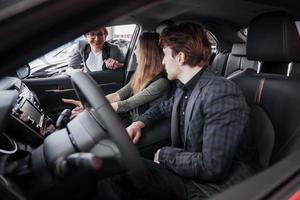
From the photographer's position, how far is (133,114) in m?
2.68

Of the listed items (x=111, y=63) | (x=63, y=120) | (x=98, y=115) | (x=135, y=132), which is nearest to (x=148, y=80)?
(x=135, y=132)

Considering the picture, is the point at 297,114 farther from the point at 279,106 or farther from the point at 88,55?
the point at 88,55

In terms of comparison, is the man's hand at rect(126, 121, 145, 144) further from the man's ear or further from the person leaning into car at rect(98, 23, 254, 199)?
the man's ear

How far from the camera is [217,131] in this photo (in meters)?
1.39

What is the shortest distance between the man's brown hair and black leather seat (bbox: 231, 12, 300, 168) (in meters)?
0.35

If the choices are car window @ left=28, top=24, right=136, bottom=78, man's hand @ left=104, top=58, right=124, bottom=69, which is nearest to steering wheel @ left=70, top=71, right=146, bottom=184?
car window @ left=28, top=24, right=136, bottom=78

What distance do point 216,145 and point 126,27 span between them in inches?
84.2

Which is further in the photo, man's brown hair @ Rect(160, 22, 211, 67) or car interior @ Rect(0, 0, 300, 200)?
man's brown hair @ Rect(160, 22, 211, 67)

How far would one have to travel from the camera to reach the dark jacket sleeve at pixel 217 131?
1.39 m

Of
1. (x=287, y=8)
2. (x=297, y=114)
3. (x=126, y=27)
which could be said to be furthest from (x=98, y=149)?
(x=126, y=27)

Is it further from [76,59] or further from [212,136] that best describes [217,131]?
[76,59]

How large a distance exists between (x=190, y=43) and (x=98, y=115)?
727mm

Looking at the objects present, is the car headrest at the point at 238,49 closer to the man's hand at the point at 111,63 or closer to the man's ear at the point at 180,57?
the man's hand at the point at 111,63

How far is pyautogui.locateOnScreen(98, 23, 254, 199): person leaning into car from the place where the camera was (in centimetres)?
141
